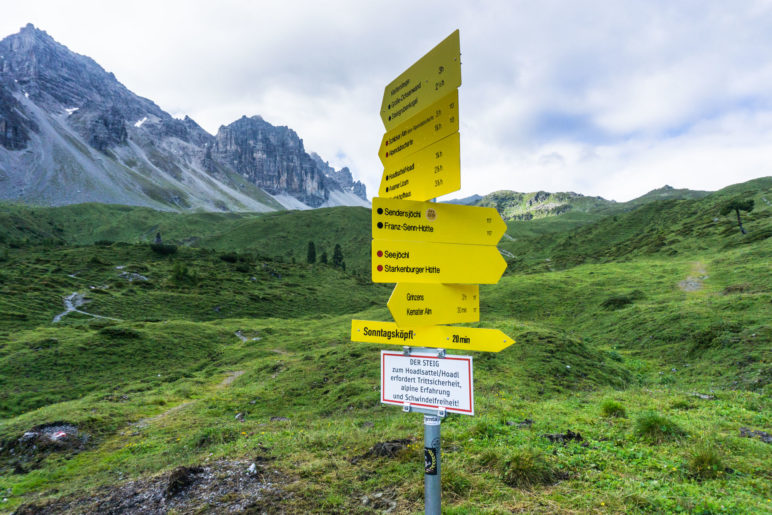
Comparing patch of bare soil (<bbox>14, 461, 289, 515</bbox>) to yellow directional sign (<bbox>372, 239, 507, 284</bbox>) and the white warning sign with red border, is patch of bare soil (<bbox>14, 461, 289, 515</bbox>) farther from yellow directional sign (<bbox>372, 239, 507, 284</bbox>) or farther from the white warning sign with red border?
yellow directional sign (<bbox>372, 239, 507, 284</bbox>)

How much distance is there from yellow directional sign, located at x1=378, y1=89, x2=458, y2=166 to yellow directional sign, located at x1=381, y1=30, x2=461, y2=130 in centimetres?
9

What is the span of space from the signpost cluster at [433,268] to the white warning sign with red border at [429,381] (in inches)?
0.4

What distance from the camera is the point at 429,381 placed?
13.9 feet

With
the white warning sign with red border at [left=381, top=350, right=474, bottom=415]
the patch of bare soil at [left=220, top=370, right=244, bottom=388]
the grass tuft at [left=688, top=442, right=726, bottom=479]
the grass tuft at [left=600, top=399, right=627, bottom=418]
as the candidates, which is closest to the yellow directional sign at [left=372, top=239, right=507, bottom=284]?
the white warning sign with red border at [left=381, top=350, right=474, bottom=415]

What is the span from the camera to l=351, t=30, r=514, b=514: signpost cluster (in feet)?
13.6

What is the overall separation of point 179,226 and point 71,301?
16163cm

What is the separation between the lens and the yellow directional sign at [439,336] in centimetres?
415

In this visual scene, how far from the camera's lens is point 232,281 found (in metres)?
71.4

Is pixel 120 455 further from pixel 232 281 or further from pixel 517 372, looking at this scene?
pixel 232 281

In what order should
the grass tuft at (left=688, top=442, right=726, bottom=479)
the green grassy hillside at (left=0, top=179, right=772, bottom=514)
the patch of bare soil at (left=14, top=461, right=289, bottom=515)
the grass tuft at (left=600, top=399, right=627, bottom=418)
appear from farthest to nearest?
the grass tuft at (left=600, top=399, right=627, bottom=418) < the patch of bare soil at (left=14, top=461, right=289, bottom=515) < the green grassy hillside at (left=0, top=179, right=772, bottom=514) < the grass tuft at (left=688, top=442, right=726, bottom=479)

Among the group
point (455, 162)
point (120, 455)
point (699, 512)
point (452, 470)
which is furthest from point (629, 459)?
point (120, 455)

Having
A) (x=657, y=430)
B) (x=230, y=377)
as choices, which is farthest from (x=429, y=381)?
(x=230, y=377)

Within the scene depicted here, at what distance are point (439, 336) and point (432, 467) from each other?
144cm

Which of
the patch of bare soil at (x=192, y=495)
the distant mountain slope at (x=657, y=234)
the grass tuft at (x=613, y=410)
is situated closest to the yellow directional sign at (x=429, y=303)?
the patch of bare soil at (x=192, y=495)
